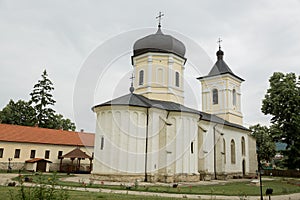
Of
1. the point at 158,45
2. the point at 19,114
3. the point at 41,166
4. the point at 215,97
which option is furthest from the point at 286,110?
the point at 19,114

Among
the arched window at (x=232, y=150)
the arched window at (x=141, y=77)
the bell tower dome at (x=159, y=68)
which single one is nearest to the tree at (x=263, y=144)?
the arched window at (x=232, y=150)

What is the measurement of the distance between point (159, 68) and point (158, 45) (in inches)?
92.5

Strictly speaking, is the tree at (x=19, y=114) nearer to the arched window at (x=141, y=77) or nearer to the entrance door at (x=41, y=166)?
the entrance door at (x=41, y=166)

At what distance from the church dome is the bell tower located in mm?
11063

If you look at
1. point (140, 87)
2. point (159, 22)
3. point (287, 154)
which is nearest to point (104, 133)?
point (140, 87)

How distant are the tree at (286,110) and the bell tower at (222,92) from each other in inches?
227

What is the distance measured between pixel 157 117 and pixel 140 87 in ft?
18.6

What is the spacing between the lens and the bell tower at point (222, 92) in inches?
1426

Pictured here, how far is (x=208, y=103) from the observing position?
123 ft

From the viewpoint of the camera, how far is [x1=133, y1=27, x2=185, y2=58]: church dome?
88.8 ft

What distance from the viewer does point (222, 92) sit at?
36531 mm

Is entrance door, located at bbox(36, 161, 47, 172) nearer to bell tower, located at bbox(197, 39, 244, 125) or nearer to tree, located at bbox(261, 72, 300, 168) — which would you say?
bell tower, located at bbox(197, 39, 244, 125)

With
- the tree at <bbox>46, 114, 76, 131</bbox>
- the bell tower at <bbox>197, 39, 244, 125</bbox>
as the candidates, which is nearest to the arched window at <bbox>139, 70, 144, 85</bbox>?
the bell tower at <bbox>197, 39, 244, 125</bbox>

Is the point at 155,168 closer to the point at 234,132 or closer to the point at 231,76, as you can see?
the point at 234,132
